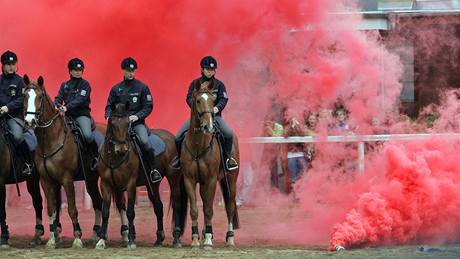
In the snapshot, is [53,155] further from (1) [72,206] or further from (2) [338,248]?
(2) [338,248]

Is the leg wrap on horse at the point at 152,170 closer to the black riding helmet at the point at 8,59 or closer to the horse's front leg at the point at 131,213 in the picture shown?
the horse's front leg at the point at 131,213

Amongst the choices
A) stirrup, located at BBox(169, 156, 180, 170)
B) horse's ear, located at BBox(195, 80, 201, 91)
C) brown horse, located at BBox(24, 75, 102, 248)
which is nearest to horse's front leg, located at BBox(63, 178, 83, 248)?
brown horse, located at BBox(24, 75, 102, 248)

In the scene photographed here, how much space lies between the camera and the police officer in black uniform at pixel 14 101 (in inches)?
647

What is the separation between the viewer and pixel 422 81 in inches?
873

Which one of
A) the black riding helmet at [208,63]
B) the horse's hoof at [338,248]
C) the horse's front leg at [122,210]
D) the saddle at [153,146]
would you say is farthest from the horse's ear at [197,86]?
the horse's hoof at [338,248]

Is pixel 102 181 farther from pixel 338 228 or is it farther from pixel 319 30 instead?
pixel 319 30

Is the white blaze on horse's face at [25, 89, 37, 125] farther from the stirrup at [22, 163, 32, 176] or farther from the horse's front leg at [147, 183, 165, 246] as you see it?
the horse's front leg at [147, 183, 165, 246]

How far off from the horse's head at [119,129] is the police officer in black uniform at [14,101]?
1.98 m

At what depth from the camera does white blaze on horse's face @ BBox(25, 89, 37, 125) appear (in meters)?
15.1

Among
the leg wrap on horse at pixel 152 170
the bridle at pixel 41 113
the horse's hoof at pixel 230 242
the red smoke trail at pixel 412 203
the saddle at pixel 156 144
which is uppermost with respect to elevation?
the bridle at pixel 41 113

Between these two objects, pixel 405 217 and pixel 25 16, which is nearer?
pixel 405 217

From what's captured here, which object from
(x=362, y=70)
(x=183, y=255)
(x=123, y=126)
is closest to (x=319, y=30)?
(x=362, y=70)

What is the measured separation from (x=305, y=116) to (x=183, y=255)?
5.93 meters

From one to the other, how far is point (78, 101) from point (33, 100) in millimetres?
1384
